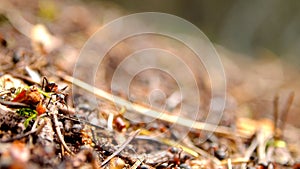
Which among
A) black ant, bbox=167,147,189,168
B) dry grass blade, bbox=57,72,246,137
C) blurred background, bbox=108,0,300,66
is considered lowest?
black ant, bbox=167,147,189,168

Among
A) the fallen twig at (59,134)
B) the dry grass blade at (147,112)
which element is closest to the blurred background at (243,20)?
the dry grass blade at (147,112)

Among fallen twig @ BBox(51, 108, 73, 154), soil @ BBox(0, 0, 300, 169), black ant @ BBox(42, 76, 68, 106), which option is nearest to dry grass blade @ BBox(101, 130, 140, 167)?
soil @ BBox(0, 0, 300, 169)

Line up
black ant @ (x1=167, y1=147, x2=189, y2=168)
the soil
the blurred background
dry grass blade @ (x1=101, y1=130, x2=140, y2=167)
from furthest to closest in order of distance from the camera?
the blurred background, black ant @ (x1=167, y1=147, x2=189, y2=168), dry grass blade @ (x1=101, y1=130, x2=140, y2=167), the soil

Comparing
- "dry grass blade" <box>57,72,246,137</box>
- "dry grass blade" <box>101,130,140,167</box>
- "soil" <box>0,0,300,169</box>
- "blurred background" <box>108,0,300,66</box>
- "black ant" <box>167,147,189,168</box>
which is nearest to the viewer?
"soil" <box>0,0,300,169</box>

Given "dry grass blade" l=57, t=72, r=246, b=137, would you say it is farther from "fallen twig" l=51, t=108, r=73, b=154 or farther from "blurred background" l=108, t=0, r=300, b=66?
"blurred background" l=108, t=0, r=300, b=66

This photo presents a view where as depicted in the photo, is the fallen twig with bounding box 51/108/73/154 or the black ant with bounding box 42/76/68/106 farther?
the black ant with bounding box 42/76/68/106

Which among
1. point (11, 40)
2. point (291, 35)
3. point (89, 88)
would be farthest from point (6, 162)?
point (291, 35)

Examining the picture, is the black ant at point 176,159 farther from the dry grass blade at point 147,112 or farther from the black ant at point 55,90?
the black ant at point 55,90

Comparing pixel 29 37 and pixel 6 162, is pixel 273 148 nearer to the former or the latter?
pixel 6 162

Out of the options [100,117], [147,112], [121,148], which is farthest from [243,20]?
[121,148]

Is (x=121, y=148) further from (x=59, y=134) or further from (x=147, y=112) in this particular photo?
(x=147, y=112)
